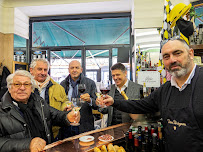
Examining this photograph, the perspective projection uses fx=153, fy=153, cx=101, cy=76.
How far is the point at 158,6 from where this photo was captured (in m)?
4.01

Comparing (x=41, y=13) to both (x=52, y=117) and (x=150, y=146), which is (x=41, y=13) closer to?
(x=52, y=117)

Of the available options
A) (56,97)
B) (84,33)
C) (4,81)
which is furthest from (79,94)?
(84,33)

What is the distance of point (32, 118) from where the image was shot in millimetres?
1718

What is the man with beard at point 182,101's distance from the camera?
118 centimetres

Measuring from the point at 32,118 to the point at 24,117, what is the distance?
87 mm

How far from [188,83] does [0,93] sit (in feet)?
15.3

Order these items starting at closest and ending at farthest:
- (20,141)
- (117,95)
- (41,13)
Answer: (20,141) → (117,95) → (41,13)

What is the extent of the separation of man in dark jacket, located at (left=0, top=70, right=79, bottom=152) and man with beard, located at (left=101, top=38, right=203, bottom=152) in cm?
93

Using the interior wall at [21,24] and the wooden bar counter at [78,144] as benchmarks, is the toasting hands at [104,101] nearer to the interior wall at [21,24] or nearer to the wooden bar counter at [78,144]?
the wooden bar counter at [78,144]

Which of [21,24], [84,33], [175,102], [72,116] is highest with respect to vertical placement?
[21,24]

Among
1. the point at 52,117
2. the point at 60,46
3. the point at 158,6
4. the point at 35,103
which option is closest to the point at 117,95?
the point at 52,117

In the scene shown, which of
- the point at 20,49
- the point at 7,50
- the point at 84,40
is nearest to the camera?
the point at 7,50

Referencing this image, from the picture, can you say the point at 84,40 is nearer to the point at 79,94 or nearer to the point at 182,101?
the point at 79,94

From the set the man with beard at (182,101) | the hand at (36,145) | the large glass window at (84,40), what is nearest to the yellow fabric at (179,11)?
the man with beard at (182,101)
